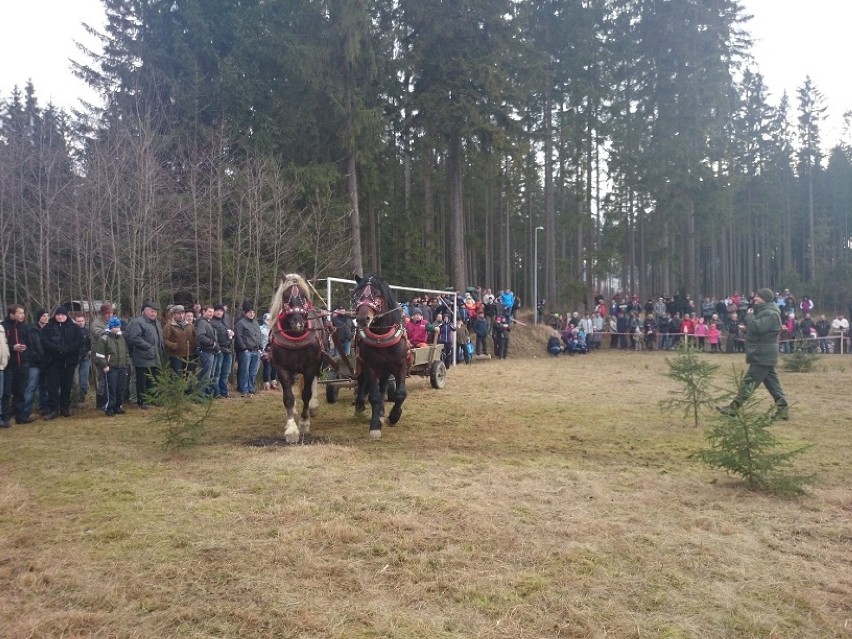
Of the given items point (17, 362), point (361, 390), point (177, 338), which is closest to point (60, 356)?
point (17, 362)

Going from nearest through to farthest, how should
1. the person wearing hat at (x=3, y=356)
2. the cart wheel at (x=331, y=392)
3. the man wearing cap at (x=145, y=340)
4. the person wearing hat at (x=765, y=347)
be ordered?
the person wearing hat at (x=3, y=356) < the person wearing hat at (x=765, y=347) < the man wearing cap at (x=145, y=340) < the cart wheel at (x=331, y=392)

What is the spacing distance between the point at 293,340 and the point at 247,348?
4.89 metres

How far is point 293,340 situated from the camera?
8039 mm

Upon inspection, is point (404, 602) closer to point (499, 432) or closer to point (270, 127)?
point (499, 432)

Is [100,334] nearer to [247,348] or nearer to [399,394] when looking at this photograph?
[247,348]

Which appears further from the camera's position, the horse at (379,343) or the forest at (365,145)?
the forest at (365,145)

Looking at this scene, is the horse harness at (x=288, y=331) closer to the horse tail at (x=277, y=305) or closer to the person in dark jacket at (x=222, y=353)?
the horse tail at (x=277, y=305)

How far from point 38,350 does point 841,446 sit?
11.0 meters

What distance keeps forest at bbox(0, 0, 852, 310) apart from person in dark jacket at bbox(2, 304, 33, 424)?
13.2ft

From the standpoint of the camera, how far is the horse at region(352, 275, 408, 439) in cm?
816

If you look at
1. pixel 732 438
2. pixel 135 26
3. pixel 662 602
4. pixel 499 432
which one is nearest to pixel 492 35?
pixel 135 26

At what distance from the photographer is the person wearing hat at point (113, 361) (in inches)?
409

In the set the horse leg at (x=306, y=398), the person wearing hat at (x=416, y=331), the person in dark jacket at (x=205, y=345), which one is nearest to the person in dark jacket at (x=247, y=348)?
the person in dark jacket at (x=205, y=345)

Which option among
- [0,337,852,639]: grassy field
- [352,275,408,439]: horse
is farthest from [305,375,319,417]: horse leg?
[0,337,852,639]: grassy field
